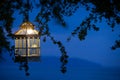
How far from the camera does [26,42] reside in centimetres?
599

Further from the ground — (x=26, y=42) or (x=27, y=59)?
(x=26, y=42)

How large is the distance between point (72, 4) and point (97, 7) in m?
0.37

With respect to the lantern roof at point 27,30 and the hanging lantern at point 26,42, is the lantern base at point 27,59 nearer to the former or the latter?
the hanging lantern at point 26,42

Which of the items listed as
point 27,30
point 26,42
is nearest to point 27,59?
point 26,42

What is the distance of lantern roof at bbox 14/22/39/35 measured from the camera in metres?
5.81

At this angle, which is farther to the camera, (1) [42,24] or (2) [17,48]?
(2) [17,48]

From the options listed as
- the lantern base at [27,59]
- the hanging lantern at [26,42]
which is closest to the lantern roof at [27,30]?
the hanging lantern at [26,42]

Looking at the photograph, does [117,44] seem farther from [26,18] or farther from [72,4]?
[26,18]

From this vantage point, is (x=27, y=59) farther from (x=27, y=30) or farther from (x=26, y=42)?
(x=27, y=30)

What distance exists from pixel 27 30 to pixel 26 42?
0.18 metres

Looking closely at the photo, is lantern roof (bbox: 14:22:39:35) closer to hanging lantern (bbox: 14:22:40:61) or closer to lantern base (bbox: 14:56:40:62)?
hanging lantern (bbox: 14:22:40:61)

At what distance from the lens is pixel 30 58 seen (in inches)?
240

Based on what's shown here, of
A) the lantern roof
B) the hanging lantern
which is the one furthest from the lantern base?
the lantern roof

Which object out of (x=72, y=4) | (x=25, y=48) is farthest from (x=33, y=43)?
(x=72, y=4)
